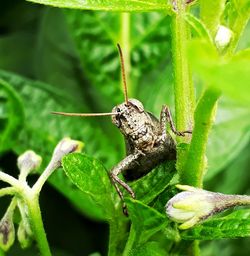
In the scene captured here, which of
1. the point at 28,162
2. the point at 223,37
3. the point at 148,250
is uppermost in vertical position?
the point at 223,37

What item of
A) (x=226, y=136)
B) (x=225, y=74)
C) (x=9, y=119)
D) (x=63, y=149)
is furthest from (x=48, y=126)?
(x=225, y=74)

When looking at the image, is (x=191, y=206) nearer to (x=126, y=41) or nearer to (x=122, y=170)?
(x=122, y=170)

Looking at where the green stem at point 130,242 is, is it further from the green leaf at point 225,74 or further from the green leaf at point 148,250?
the green leaf at point 225,74

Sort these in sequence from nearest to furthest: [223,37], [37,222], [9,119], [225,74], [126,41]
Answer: [225,74] → [223,37] → [37,222] → [9,119] → [126,41]

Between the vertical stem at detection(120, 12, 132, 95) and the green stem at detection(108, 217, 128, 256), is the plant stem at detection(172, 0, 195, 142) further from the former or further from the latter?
the vertical stem at detection(120, 12, 132, 95)

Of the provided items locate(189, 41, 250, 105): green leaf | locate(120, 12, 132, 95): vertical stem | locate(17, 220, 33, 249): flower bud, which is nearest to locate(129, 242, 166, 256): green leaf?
locate(17, 220, 33, 249): flower bud

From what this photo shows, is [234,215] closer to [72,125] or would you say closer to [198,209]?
[198,209]

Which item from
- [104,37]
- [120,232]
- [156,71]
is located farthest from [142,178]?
[156,71]
